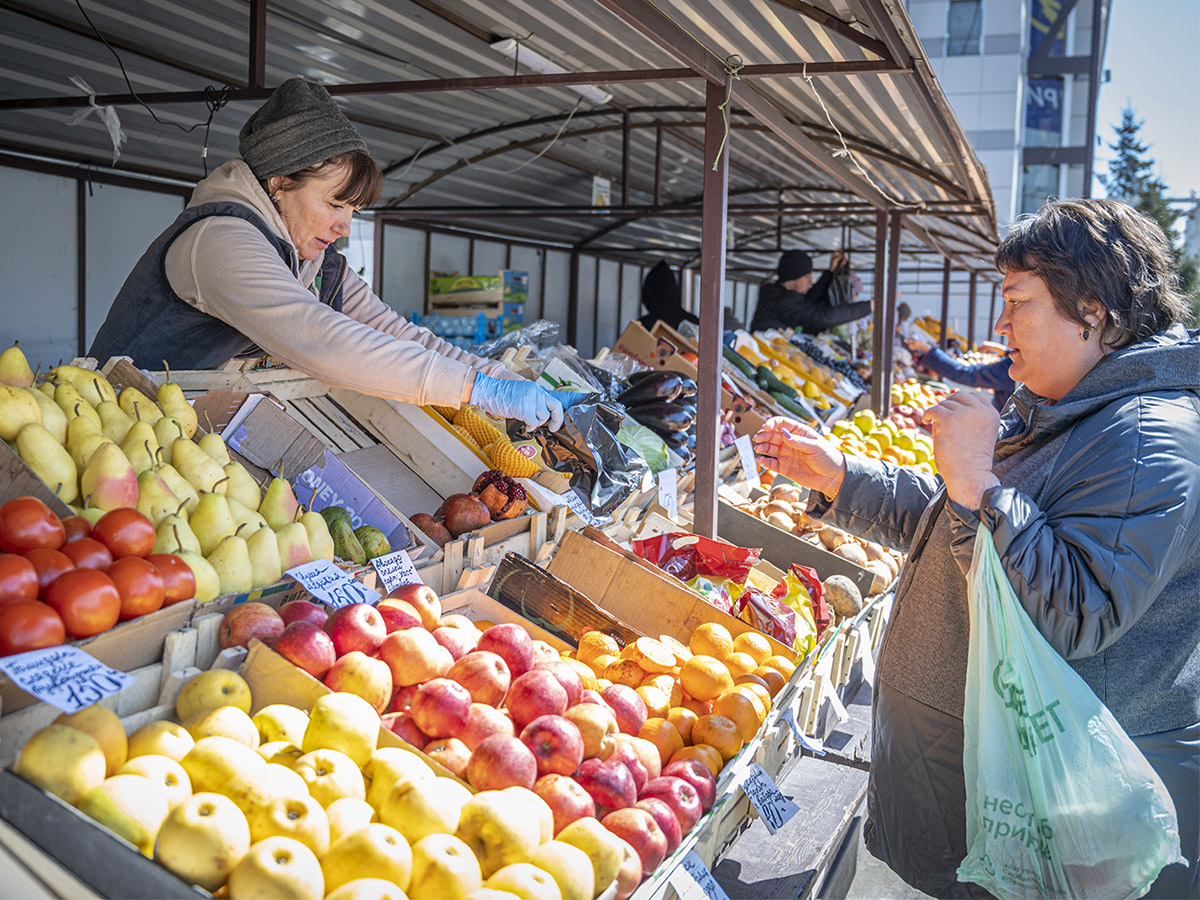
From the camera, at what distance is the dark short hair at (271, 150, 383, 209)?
2.63m

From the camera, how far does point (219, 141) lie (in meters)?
6.77

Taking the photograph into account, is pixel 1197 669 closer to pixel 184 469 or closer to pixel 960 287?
pixel 184 469

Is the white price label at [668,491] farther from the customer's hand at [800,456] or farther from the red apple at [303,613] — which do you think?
the red apple at [303,613]

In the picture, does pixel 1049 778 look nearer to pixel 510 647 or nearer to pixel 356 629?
pixel 510 647

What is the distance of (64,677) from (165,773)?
0.20m

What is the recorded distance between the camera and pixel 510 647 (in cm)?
194

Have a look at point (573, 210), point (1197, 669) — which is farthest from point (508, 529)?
point (573, 210)

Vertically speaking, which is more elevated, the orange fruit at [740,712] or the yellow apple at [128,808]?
the yellow apple at [128,808]

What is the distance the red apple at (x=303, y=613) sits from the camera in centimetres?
178

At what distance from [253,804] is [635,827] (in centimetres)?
66

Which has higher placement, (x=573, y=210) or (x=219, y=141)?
(x=219, y=141)

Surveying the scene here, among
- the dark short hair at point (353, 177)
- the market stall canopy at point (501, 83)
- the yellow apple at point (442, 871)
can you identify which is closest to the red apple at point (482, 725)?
the yellow apple at point (442, 871)

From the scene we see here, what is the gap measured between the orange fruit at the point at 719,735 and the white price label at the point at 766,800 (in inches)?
2.6

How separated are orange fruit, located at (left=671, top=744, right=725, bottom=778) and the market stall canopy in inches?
77.4
